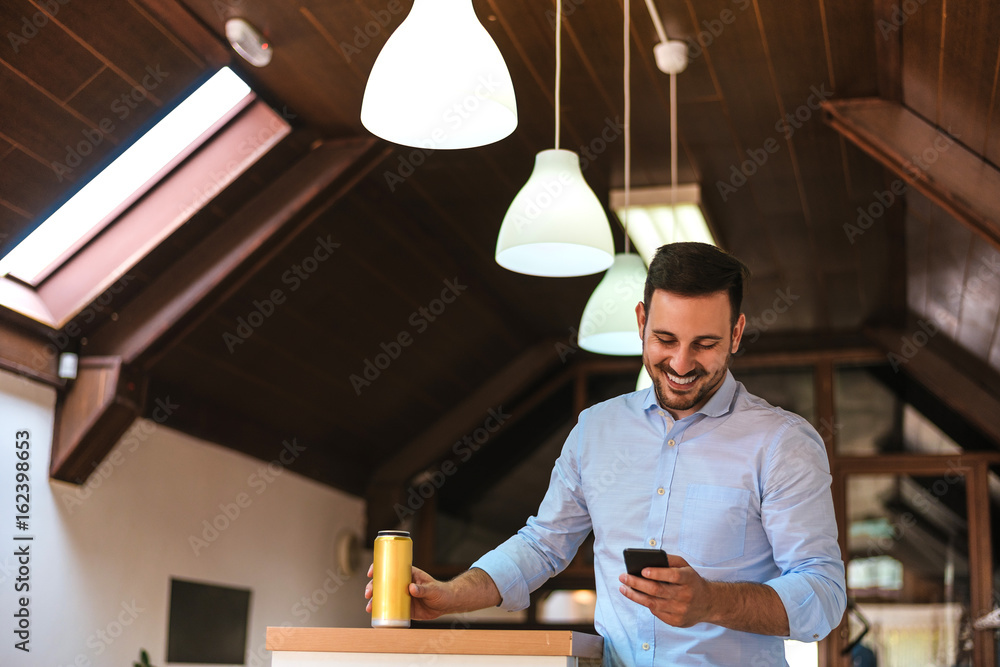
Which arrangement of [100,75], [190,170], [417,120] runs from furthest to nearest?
[190,170] → [100,75] → [417,120]

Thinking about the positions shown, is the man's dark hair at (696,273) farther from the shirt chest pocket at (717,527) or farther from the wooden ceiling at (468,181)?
the wooden ceiling at (468,181)

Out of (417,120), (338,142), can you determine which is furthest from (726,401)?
(338,142)

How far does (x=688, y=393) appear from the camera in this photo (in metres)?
1.59

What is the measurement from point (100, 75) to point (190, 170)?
725 mm

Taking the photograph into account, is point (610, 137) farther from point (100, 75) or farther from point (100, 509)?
point (100, 509)

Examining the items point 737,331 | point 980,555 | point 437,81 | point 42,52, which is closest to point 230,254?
point 42,52

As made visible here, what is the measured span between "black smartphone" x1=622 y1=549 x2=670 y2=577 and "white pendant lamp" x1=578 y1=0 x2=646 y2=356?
6.48ft

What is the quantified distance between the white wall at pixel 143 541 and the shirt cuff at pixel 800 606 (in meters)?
3.02

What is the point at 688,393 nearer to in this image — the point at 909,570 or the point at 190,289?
the point at 190,289

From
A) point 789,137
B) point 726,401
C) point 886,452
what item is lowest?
point 726,401

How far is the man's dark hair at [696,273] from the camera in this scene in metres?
1.58

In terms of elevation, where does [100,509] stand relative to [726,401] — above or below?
above

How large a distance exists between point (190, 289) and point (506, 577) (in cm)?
261

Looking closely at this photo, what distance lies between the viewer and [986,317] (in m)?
4.86
